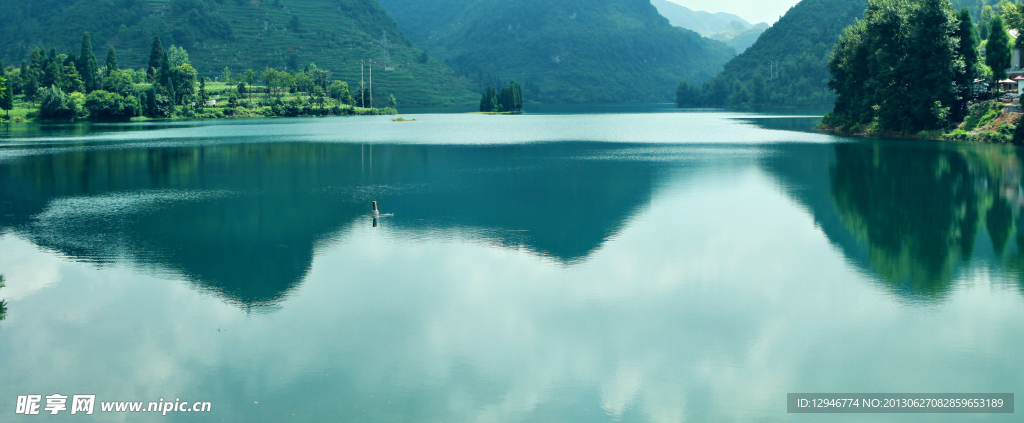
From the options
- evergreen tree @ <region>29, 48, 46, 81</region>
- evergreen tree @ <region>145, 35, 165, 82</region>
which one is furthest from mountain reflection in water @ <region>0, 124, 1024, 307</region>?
evergreen tree @ <region>145, 35, 165, 82</region>

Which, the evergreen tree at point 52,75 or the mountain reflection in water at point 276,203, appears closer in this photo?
the mountain reflection in water at point 276,203

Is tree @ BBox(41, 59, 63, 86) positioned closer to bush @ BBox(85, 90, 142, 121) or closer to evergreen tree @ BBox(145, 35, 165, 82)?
bush @ BBox(85, 90, 142, 121)

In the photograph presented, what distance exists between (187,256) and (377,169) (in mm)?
27400

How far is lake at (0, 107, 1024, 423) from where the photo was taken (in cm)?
1366

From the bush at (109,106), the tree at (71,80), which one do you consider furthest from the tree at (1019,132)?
the tree at (71,80)

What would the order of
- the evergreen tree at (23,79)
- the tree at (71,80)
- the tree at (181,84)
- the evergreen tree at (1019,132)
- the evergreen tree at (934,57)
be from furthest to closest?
the tree at (181,84)
the tree at (71,80)
the evergreen tree at (23,79)
the evergreen tree at (934,57)
the evergreen tree at (1019,132)

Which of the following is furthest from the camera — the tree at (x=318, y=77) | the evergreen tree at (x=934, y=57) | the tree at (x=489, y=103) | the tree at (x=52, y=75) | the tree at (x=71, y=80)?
the tree at (x=318, y=77)

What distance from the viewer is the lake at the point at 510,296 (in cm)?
1366

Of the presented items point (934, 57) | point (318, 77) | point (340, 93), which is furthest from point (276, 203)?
point (318, 77)

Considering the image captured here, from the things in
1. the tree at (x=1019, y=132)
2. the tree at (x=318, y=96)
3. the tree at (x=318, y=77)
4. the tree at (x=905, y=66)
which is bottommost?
the tree at (x=1019, y=132)

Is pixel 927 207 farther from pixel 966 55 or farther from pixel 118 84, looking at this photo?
pixel 118 84

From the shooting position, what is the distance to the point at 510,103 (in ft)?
631

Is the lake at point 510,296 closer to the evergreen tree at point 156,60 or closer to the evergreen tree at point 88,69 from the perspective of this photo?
the evergreen tree at point 88,69

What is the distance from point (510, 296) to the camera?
65.5 feet
